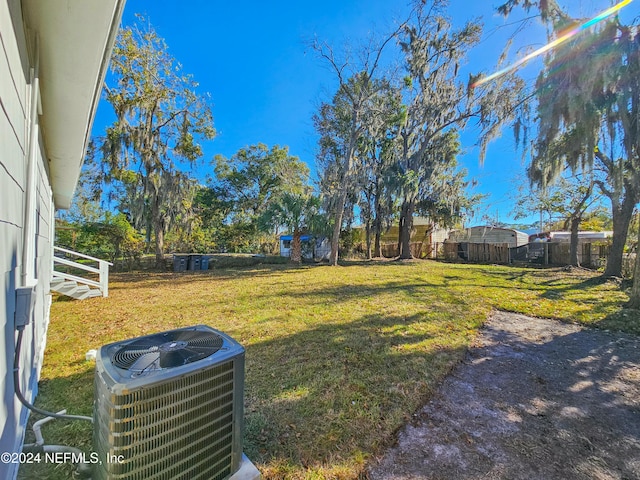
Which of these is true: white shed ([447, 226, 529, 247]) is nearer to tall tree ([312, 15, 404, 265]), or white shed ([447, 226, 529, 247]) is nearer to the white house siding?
tall tree ([312, 15, 404, 265])

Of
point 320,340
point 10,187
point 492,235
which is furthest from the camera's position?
point 492,235

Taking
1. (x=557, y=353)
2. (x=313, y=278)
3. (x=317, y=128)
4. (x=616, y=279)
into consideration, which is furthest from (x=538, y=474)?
(x=317, y=128)

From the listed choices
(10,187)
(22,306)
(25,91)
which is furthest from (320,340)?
(25,91)

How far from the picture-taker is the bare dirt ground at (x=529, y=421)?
1693 mm

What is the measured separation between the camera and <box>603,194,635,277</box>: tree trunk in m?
8.30

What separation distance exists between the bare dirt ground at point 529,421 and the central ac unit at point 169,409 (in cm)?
100

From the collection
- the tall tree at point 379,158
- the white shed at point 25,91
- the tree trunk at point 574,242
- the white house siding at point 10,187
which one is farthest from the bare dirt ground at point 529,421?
the tall tree at point 379,158

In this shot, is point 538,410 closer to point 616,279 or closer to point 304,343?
point 304,343

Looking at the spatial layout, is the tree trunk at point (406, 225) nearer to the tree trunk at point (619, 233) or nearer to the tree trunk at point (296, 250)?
the tree trunk at point (296, 250)

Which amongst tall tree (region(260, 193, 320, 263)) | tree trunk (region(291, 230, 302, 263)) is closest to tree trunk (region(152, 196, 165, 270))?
tall tree (region(260, 193, 320, 263))

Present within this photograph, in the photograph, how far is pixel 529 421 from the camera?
2131 millimetres

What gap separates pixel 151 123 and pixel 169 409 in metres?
12.8

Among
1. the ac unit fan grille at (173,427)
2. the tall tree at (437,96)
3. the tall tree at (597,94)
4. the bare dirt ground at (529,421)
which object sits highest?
the tall tree at (437,96)

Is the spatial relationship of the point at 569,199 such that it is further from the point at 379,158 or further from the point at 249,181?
the point at 249,181
